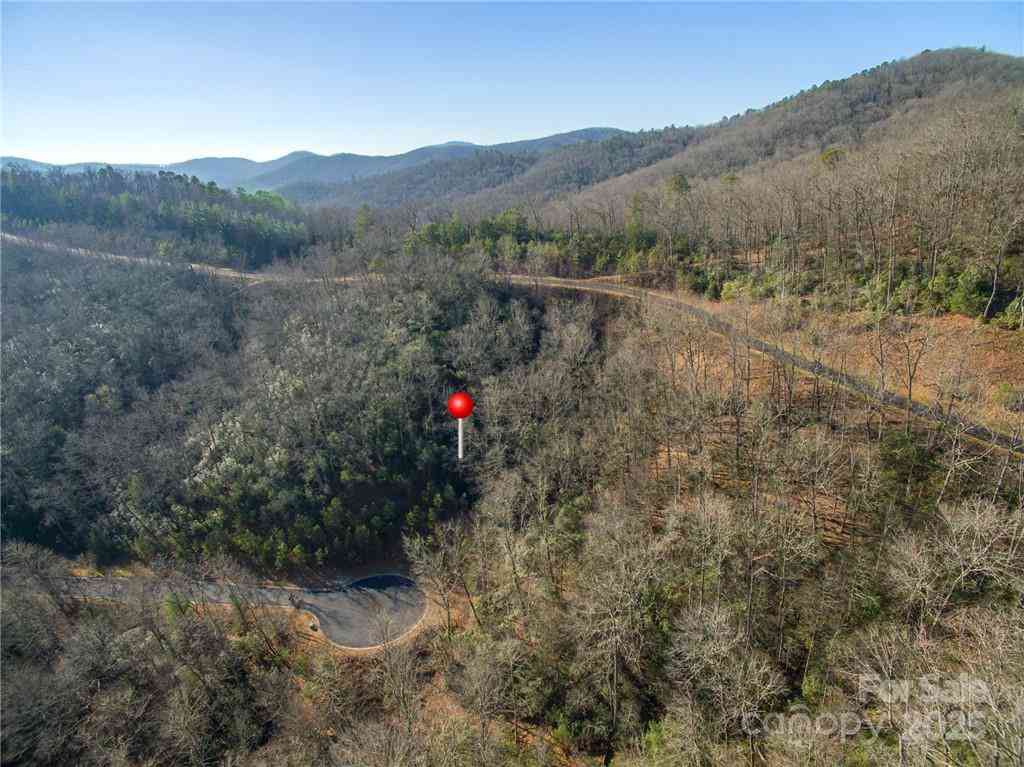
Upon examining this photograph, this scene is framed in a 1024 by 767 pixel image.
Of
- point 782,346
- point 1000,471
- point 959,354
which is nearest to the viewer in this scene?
point 1000,471

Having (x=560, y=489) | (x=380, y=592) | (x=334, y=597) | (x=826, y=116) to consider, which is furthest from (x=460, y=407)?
(x=826, y=116)

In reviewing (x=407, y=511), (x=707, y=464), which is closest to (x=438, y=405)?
(x=407, y=511)

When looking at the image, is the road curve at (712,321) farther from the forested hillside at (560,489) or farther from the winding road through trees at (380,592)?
the forested hillside at (560,489)

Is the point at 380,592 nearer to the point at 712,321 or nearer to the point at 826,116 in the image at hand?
the point at 712,321

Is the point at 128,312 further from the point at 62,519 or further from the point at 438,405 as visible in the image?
the point at 438,405

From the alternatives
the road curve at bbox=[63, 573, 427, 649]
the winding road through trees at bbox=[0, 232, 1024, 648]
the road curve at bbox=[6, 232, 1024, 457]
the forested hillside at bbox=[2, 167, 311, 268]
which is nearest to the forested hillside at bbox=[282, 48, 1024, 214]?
the road curve at bbox=[6, 232, 1024, 457]

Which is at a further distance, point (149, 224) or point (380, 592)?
point (149, 224)

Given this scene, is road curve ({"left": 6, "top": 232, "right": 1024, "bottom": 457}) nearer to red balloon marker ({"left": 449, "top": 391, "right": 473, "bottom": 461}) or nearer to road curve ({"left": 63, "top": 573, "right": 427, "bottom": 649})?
red balloon marker ({"left": 449, "top": 391, "right": 473, "bottom": 461})
